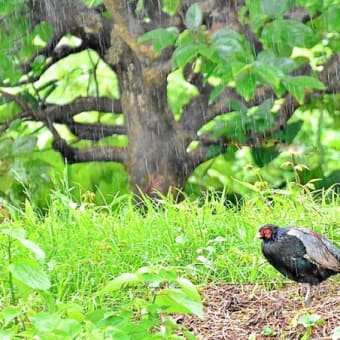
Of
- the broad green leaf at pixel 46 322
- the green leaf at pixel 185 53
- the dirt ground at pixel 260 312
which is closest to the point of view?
the broad green leaf at pixel 46 322

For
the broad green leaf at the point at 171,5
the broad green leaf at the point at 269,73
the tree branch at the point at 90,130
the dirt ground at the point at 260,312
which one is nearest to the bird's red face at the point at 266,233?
the dirt ground at the point at 260,312

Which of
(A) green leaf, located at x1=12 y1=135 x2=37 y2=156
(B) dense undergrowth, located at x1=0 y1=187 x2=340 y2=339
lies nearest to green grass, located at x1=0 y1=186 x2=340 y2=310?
(B) dense undergrowth, located at x1=0 y1=187 x2=340 y2=339

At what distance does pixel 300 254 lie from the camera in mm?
3951

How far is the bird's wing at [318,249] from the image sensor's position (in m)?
3.95

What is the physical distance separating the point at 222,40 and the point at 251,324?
1.16 m

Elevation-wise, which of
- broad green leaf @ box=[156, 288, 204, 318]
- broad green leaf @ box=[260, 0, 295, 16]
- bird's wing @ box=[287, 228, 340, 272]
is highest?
broad green leaf @ box=[260, 0, 295, 16]

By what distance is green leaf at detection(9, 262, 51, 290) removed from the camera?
3072 millimetres

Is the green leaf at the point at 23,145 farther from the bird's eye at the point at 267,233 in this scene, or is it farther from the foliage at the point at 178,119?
the bird's eye at the point at 267,233

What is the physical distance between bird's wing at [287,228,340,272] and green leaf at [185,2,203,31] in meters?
1.00

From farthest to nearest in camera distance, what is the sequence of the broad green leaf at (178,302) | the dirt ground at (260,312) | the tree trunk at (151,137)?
1. the tree trunk at (151,137)
2. the dirt ground at (260,312)
3. the broad green leaf at (178,302)

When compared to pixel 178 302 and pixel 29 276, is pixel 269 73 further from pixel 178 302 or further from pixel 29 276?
pixel 29 276

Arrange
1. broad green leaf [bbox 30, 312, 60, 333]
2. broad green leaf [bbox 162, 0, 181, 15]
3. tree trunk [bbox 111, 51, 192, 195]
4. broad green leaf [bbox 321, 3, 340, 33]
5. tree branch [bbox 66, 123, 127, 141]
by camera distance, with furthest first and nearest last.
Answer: tree branch [bbox 66, 123, 127, 141] < tree trunk [bbox 111, 51, 192, 195] < broad green leaf [bbox 162, 0, 181, 15] < broad green leaf [bbox 321, 3, 340, 33] < broad green leaf [bbox 30, 312, 60, 333]

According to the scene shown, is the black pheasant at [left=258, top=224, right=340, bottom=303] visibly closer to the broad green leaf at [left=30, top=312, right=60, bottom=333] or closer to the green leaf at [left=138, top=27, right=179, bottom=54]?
the green leaf at [left=138, top=27, right=179, bottom=54]

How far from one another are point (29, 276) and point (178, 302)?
44cm
